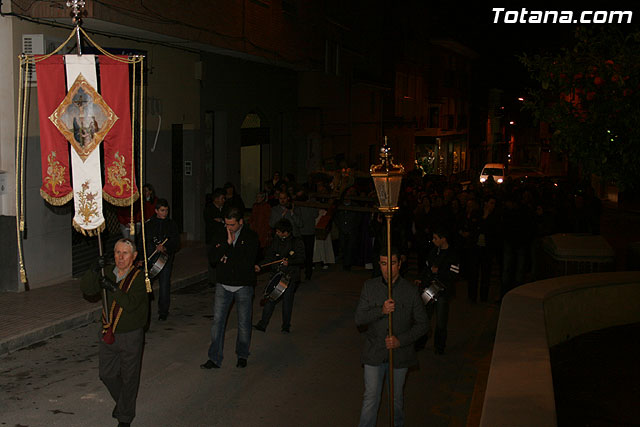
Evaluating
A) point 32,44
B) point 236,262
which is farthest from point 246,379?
point 32,44

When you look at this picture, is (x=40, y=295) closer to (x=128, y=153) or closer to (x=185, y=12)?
(x=128, y=153)

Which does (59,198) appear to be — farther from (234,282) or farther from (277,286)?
(277,286)

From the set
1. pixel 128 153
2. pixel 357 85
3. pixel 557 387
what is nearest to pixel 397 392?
pixel 557 387

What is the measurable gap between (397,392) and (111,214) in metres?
10.6

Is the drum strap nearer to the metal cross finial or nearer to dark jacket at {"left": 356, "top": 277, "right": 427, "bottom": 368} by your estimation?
dark jacket at {"left": 356, "top": 277, "right": 427, "bottom": 368}

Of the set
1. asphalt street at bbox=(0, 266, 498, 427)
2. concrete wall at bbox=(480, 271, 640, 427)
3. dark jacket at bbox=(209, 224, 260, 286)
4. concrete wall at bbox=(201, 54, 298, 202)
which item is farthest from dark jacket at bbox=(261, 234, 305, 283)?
concrete wall at bbox=(201, 54, 298, 202)

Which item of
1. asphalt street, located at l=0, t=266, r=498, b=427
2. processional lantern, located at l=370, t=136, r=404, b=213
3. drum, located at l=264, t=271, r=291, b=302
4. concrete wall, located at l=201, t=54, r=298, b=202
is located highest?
concrete wall, located at l=201, t=54, r=298, b=202

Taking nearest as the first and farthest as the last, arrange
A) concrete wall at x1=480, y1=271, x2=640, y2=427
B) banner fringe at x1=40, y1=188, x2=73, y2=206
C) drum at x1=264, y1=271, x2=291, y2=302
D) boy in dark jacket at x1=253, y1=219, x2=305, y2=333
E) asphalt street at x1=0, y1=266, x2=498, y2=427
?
concrete wall at x1=480, y1=271, x2=640, y2=427, asphalt street at x1=0, y1=266, x2=498, y2=427, banner fringe at x1=40, y1=188, x2=73, y2=206, drum at x1=264, y1=271, x2=291, y2=302, boy in dark jacket at x1=253, y1=219, x2=305, y2=333

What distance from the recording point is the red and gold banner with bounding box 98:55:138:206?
30.1 ft

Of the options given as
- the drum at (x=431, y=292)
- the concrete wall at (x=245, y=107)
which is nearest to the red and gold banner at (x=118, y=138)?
the drum at (x=431, y=292)

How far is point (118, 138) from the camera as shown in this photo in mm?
9281

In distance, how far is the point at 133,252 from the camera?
785 centimetres

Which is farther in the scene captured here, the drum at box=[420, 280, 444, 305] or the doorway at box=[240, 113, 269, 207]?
the doorway at box=[240, 113, 269, 207]

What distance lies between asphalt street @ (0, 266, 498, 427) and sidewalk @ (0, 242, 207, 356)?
190mm
